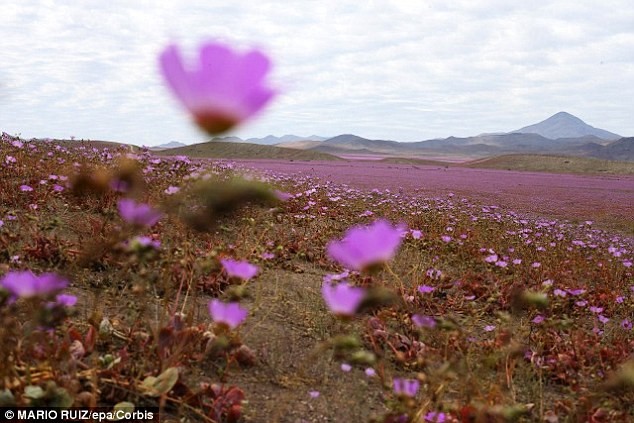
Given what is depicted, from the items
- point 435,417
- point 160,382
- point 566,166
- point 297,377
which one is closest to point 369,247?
point 435,417

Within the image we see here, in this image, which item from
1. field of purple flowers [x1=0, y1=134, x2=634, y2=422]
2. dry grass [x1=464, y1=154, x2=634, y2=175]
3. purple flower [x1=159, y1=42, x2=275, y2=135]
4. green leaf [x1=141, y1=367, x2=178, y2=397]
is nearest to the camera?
purple flower [x1=159, y1=42, x2=275, y2=135]

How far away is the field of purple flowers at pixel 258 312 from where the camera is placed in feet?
2.99

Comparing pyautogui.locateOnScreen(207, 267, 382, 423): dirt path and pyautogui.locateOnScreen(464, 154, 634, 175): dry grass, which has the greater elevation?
pyautogui.locateOnScreen(464, 154, 634, 175): dry grass

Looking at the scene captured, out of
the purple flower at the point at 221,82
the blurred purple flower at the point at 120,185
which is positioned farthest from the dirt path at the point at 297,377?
the purple flower at the point at 221,82

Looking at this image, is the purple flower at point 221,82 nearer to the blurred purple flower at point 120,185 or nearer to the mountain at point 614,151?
the blurred purple flower at point 120,185

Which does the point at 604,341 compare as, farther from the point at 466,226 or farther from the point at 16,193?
the point at 16,193

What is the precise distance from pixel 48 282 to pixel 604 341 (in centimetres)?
312

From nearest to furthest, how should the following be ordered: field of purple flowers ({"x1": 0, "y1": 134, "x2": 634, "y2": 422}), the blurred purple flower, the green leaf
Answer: the blurred purple flower, field of purple flowers ({"x1": 0, "y1": 134, "x2": 634, "y2": 422}), the green leaf

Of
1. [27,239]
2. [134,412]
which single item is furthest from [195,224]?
[27,239]

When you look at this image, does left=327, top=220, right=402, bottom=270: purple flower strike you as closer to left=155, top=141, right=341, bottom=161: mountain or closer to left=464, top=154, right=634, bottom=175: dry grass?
left=464, top=154, right=634, bottom=175: dry grass

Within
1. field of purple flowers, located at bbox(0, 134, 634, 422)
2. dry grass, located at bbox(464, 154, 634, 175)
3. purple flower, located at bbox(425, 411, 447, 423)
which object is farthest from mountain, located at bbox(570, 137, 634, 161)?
purple flower, located at bbox(425, 411, 447, 423)

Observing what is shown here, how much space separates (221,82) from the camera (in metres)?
0.68

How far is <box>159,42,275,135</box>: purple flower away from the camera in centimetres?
67
